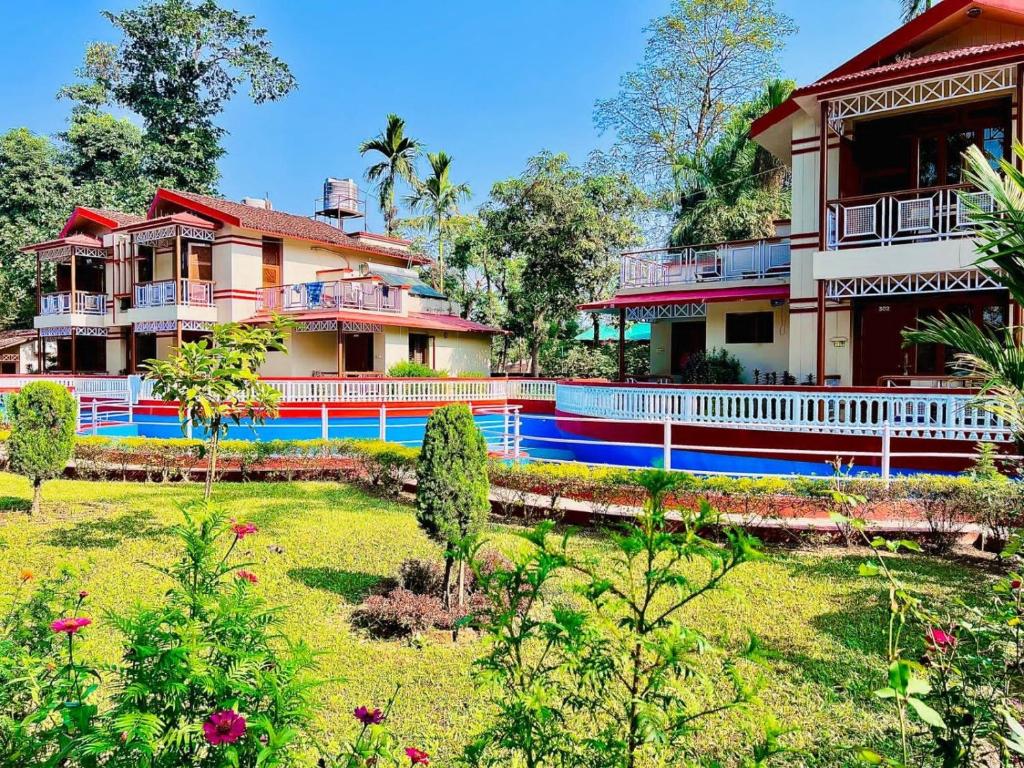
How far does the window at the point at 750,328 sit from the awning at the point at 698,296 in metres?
1.04

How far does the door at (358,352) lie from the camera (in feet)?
92.0

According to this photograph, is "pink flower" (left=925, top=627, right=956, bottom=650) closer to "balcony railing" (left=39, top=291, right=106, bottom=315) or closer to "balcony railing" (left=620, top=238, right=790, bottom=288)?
"balcony railing" (left=620, top=238, right=790, bottom=288)

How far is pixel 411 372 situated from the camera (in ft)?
84.2

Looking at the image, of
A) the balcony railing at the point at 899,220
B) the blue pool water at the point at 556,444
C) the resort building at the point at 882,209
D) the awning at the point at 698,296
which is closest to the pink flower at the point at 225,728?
the blue pool water at the point at 556,444

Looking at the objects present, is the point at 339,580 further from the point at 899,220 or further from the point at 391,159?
the point at 391,159

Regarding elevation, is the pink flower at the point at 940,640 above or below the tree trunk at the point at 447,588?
above

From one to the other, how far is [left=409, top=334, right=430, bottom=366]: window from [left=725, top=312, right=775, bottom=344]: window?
44.7 ft

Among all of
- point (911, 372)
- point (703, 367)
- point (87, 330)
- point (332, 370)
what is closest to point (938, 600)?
point (911, 372)

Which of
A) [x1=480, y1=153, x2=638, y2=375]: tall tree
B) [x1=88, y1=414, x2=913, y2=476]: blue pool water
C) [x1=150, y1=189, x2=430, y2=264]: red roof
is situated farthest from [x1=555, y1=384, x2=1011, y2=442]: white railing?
[x1=150, y1=189, x2=430, y2=264]: red roof

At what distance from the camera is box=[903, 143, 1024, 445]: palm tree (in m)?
3.53

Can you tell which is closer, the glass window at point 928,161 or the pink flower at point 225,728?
the pink flower at point 225,728

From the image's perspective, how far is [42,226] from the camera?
3419 cm

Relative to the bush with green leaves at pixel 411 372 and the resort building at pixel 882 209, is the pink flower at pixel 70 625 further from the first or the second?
the bush with green leaves at pixel 411 372

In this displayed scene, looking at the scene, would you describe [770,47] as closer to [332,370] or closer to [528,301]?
[528,301]
